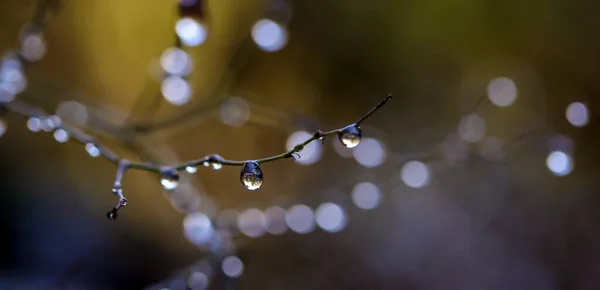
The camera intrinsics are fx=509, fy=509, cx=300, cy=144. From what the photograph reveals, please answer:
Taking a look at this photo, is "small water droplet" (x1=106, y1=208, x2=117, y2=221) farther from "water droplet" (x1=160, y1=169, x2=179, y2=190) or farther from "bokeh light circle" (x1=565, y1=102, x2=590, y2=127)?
"bokeh light circle" (x1=565, y1=102, x2=590, y2=127)

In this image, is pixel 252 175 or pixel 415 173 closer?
pixel 252 175

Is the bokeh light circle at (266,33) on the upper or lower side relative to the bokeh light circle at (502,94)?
lower

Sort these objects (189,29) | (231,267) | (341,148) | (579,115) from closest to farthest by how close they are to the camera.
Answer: (189,29)
(231,267)
(579,115)
(341,148)

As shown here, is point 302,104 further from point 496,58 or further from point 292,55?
point 496,58

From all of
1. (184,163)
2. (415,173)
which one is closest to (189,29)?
(184,163)

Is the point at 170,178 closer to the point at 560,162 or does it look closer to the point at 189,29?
the point at 189,29

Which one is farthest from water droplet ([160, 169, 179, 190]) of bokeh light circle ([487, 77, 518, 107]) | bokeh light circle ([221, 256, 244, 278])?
bokeh light circle ([487, 77, 518, 107])

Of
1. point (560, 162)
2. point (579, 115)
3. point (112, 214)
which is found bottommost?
point (112, 214)

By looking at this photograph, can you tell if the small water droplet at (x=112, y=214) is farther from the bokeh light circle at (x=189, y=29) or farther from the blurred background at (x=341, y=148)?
the blurred background at (x=341, y=148)

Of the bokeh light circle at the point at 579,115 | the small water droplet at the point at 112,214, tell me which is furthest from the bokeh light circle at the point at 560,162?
the small water droplet at the point at 112,214
